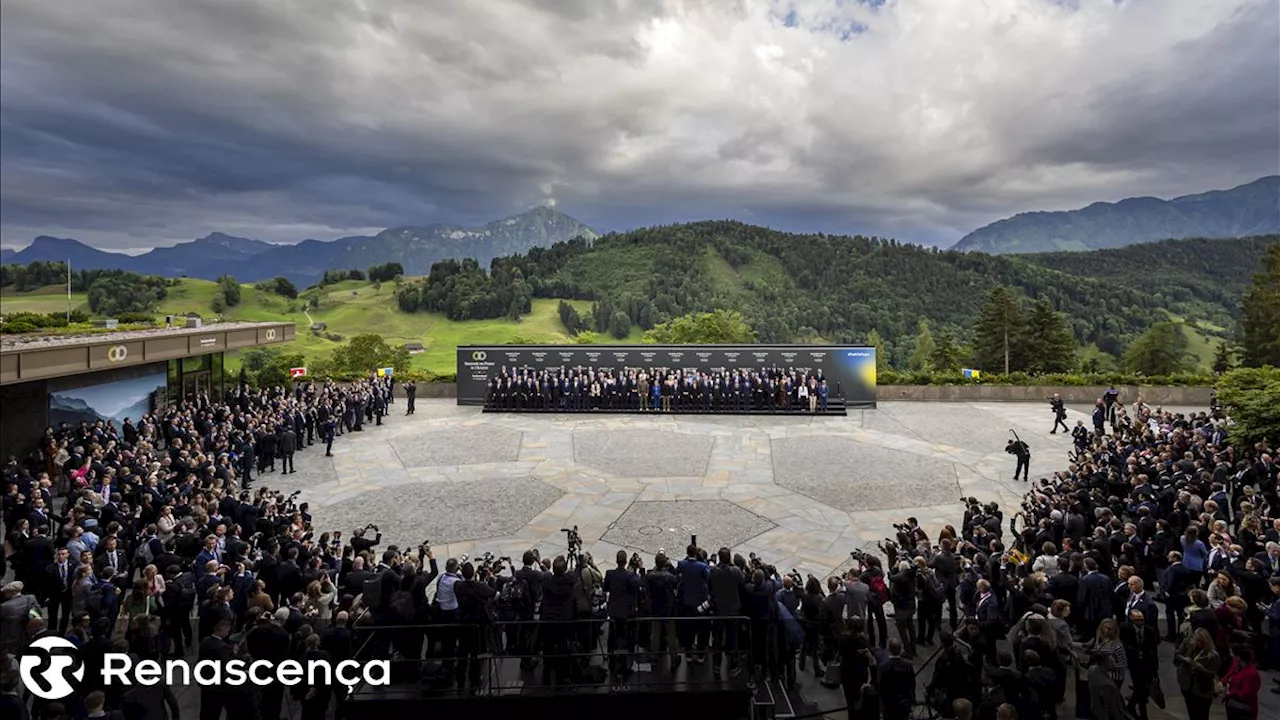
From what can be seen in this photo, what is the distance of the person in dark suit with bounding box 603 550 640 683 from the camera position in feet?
26.1

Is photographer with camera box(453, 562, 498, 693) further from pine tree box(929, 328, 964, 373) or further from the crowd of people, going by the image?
pine tree box(929, 328, 964, 373)

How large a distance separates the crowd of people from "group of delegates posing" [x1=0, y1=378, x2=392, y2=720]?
1.4 inches

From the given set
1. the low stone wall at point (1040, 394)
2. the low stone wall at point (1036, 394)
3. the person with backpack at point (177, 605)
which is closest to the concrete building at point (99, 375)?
the person with backpack at point (177, 605)

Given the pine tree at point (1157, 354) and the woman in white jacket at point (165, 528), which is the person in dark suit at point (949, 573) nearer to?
the woman in white jacket at point (165, 528)

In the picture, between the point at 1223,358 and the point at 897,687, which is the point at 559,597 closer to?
the point at 897,687

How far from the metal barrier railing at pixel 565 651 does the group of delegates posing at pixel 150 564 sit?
3.29ft

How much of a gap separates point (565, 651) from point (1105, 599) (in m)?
6.57

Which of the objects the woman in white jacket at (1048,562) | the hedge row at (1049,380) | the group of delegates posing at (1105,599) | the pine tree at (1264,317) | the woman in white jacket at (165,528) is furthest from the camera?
the pine tree at (1264,317)

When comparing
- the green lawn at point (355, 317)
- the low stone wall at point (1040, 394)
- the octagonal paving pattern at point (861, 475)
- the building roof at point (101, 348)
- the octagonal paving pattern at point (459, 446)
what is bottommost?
the octagonal paving pattern at point (861, 475)

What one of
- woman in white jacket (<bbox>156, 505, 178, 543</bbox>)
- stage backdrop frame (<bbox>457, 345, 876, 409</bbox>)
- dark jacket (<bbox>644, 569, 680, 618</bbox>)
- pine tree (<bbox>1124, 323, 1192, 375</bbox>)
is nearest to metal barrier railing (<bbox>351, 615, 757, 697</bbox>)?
dark jacket (<bbox>644, 569, 680, 618</bbox>)

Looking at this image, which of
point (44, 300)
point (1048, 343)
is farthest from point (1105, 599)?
point (44, 300)

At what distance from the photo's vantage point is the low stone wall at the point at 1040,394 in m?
30.0

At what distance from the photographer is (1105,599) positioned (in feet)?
25.8

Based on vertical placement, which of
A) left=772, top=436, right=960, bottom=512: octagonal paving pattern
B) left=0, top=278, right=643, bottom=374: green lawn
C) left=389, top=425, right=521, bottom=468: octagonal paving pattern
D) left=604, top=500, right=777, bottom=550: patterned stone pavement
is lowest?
left=604, top=500, right=777, bottom=550: patterned stone pavement
